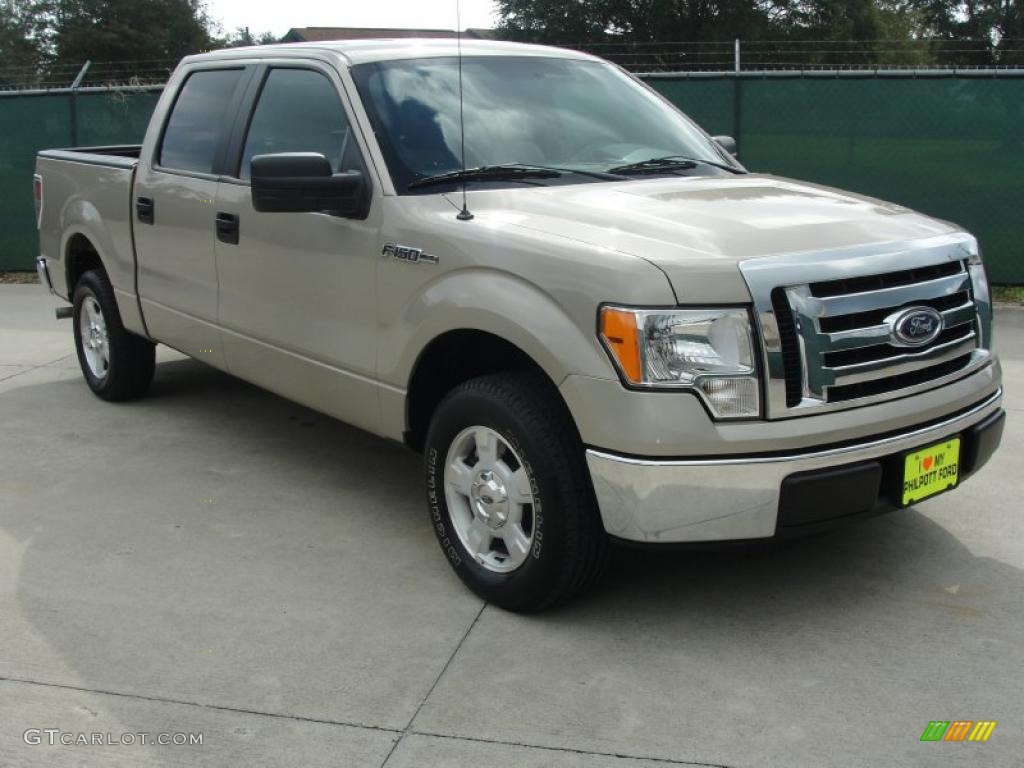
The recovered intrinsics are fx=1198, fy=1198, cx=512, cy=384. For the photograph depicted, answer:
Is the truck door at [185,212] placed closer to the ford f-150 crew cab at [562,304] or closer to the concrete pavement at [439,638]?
the ford f-150 crew cab at [562,304]

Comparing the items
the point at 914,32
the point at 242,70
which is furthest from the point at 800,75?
the point at 914,32

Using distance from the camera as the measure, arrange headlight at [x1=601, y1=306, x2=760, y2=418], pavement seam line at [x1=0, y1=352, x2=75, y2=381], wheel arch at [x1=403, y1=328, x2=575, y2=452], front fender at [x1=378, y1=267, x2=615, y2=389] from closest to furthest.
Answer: headlight at [x1=601, y1=306, x2=760, y2=418] → front fender at [x1=378, y1=267, x2=615, y2=389] → wheel arch at [x1=403, y1=328, x2=575, y2=452] → pavement seam line at [x1=0, y1=352, x2=75, y2=381]

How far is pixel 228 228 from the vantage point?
523 centimetres

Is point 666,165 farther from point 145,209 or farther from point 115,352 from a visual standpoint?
point 115,352

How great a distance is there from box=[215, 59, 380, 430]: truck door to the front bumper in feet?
4.46

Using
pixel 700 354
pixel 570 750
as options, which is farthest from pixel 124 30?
pixel 570 750

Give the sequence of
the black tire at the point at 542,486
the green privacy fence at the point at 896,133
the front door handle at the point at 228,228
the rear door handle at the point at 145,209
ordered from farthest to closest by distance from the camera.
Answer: the green privacy fence at the point at 896,133, the rear door handle at the point at 145,209, the front door handle at the point at 228,228, the black tire at the point at 542,486

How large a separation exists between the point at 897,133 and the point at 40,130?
801 centimetres

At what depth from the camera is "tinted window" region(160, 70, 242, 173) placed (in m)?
5.57

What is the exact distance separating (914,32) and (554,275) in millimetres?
65142

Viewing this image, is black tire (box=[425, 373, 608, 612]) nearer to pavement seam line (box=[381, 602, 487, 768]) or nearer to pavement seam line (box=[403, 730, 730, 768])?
pavement seam line (box=[381, 602, 487, 768])

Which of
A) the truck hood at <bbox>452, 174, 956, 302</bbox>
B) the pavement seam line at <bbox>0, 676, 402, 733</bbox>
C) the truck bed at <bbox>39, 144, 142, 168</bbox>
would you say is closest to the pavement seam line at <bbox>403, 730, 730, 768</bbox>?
the pavement seam line at <bbox>0, 676, 402, 733</bbox>

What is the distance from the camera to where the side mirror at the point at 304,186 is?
13.8ft

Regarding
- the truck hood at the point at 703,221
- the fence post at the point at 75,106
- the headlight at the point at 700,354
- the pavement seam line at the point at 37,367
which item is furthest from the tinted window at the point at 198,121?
the fence post at the point at 75,106
